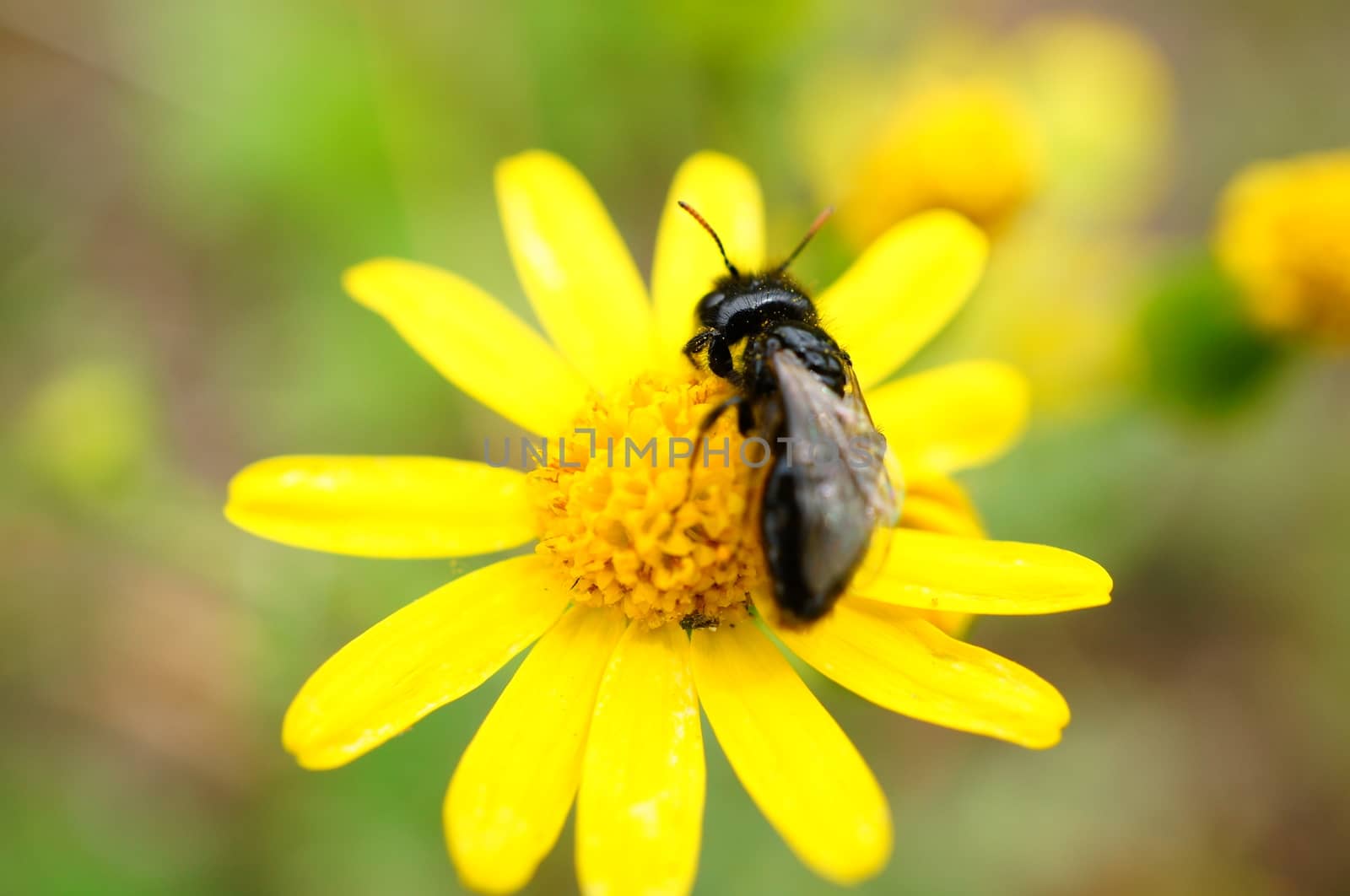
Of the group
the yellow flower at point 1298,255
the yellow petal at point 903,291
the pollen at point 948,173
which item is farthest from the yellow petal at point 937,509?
the yellow flower at point 1298,255

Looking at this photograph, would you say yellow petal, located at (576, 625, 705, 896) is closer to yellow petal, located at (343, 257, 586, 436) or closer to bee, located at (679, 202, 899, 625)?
bee, located at (679, 202, 899, 625)

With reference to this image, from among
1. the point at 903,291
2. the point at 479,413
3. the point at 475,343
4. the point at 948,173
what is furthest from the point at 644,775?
the point at 479,413

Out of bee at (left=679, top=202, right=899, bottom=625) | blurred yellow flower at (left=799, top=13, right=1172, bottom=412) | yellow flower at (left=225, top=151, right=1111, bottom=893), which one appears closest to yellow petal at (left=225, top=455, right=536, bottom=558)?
yellow flower at (left=225, top=151, right=1111, bottom=893)

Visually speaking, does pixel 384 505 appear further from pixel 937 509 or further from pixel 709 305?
pixel 937 509

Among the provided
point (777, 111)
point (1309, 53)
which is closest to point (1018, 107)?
point (777, 111)

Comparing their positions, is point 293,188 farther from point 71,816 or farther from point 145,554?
point 71,816
